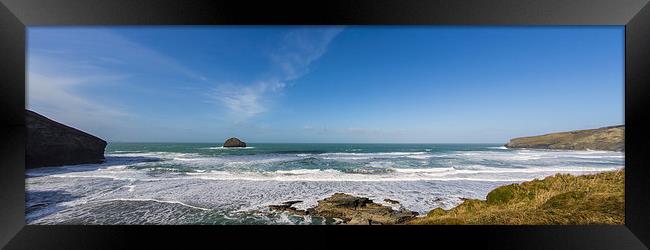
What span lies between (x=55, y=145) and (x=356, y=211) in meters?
11.3

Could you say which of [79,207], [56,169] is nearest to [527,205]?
[79,207]

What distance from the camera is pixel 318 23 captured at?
179 cm

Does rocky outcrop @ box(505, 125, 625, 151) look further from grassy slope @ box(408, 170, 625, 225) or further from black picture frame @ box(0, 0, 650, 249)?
black picture frame @ box(0, 0, 650, 249)

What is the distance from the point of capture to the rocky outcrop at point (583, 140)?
11.6m

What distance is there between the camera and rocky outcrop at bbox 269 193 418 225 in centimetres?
381

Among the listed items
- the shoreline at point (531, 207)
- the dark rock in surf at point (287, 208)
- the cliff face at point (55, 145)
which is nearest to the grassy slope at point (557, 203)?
the shoreline at point (531, 207)

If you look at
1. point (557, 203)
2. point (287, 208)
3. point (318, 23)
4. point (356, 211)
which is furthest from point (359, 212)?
point (318, 23)

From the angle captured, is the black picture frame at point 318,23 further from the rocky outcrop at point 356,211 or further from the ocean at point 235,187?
the rocky outcrop at point 356,211

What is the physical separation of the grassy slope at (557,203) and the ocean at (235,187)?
2.77ft

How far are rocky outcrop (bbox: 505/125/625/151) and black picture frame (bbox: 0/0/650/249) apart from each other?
13.8 m

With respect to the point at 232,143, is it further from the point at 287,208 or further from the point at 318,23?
the point at 318,23

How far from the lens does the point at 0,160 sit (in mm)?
1700

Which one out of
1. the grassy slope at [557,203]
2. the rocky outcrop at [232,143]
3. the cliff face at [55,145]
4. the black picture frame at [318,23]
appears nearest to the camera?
the black picture frame at [318,23]

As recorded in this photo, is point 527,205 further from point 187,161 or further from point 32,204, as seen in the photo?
point 187,161
